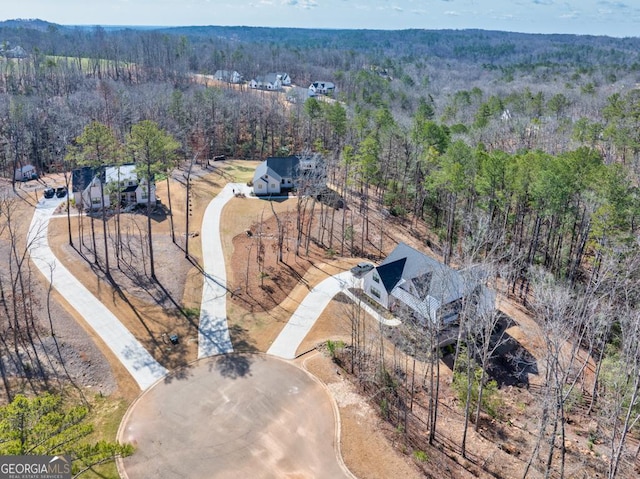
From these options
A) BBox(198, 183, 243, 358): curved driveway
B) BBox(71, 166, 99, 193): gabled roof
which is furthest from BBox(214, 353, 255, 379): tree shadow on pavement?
BBox(71, 166, 99, 193): gabled roof

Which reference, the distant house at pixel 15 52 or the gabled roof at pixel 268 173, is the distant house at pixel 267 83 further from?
the gabled roof at pixel 268 173

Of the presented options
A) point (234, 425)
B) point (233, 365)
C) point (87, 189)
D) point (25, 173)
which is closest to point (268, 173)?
point (87, 189)

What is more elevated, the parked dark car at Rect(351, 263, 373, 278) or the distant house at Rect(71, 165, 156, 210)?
the distant house at Rect(71, 165, 156, 210)

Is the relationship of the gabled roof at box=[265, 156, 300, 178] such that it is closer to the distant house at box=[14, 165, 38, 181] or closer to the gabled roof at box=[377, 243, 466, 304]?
the gabled roof at box=[377, 243, 466, 304]

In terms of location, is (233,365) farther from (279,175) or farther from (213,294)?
(279,175)

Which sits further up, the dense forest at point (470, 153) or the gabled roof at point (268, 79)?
the gabled roof at point (268, 79)

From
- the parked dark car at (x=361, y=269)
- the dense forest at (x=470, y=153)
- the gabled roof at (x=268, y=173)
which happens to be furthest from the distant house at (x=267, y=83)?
the parked dark car at (x=361, y=269)

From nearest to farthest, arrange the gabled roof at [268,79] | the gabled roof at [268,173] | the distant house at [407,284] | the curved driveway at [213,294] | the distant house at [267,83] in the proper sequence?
the curved driveway at [213,294], the distant house at [407,284], the gabled roof at [268,173], the distant house at [267,83], the gabled roof at [268,79]

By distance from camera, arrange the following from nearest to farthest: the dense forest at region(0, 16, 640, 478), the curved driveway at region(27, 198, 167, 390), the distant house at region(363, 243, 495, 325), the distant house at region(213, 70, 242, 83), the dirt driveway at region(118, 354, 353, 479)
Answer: the dirt driveway at region(118, 354, 353, 479) → the dense forest at region(0, 16, 640, 478) → the curved driveway at region(27, 198, 167, 390) → the distant house at region(363, 243, 495, 325) → the distant house at region(213, 70, 242, 83)
